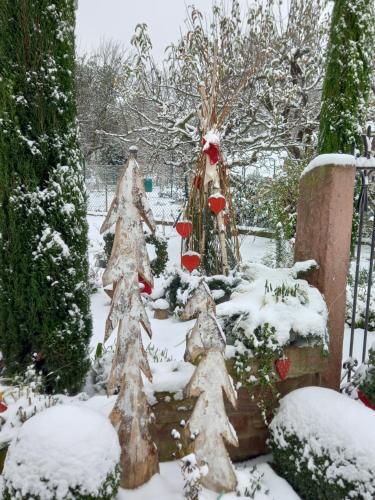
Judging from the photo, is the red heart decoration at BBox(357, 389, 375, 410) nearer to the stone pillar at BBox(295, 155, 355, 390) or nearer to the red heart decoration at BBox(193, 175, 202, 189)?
the stone pillar at BBox(295, 155, 355, 390)

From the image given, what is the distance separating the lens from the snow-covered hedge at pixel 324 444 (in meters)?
2.08

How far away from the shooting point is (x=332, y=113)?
19.3 ft

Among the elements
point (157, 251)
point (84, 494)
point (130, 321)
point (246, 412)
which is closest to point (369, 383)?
point (246, 412)

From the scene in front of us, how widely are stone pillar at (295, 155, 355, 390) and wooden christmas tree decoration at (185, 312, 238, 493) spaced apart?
3.86ft

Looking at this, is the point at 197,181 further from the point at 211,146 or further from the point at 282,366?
the point at 282,366

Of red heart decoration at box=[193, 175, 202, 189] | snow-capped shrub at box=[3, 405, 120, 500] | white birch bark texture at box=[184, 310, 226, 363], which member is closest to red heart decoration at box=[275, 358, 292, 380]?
white birch bark texture at box=[184, 310, 226, 363]

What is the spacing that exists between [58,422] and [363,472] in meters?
1.52

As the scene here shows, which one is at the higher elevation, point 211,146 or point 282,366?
point 211,146

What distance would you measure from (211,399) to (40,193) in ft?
5.90

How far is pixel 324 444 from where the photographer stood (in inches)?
88.8

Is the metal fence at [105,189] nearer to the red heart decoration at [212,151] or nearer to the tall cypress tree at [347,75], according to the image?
the tall cypress tree at [347,75]

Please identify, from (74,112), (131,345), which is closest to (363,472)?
(131,345)

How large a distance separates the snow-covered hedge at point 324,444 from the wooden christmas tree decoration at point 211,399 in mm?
Answer: 463

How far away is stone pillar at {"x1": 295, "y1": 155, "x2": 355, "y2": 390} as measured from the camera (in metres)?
2.84
